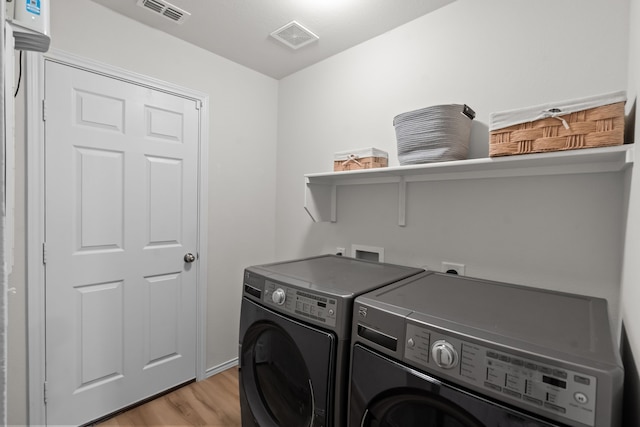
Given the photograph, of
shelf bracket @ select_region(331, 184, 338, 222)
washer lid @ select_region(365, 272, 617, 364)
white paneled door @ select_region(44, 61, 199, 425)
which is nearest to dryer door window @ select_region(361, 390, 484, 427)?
washer lid @ select_region(365, 272, 617, 364)

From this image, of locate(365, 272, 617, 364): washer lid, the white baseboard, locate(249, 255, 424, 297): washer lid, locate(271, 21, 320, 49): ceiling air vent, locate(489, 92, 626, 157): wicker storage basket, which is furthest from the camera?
the white baseboard

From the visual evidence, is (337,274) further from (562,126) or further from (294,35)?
(294,35)

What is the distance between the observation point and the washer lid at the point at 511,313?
743 mm

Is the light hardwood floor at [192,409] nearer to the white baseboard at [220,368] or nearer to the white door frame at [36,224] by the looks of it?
the white baseboard at [220,368]

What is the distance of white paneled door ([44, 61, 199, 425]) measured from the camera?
65.0 inches

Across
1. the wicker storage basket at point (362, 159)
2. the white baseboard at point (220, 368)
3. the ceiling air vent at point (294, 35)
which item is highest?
the ceiling air vent at point (294, 35)

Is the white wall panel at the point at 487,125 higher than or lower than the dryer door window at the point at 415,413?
higher

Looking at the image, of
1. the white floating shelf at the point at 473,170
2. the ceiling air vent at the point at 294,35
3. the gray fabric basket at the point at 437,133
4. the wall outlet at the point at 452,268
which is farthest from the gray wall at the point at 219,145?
the wall outlet at the point at 452,268

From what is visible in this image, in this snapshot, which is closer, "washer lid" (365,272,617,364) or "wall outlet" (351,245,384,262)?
"washer lid" (365,272,617,364)

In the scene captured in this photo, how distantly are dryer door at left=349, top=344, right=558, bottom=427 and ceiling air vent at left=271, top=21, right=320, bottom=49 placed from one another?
1.87 meters

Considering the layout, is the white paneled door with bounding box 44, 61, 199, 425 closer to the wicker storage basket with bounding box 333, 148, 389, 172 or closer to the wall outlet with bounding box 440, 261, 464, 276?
the wicker storage basket with bounding box 333, 148, 389, 172

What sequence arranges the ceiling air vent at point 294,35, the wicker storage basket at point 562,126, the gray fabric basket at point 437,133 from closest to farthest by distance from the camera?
the wicker storage basket at point 562,126, the gray fabric basket at point 437,133, the ceiling air vent at point 294,35

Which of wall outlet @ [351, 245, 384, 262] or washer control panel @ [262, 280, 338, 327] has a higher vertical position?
wall outlet @ [351, 245, 384, 262]

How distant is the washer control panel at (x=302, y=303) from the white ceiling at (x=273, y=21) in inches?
60.6
